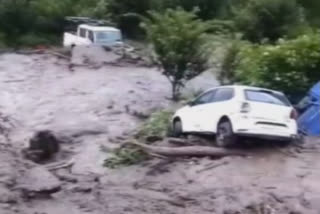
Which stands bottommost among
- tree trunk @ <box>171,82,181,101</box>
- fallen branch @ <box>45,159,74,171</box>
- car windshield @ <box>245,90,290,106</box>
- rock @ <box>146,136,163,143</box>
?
fallen branch @ <box>45,159,74,171</box>

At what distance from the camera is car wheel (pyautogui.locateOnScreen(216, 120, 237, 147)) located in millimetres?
23233

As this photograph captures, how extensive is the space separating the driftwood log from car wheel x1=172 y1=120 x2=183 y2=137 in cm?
135

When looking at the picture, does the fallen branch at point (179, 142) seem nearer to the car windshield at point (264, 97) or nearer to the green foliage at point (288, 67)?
the car windshield at point (264, 97)

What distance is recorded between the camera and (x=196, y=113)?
24.9 m

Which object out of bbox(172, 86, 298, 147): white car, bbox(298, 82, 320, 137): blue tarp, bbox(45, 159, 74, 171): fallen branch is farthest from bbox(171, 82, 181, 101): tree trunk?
bbox(45, 159, 74, 171): fallen branch

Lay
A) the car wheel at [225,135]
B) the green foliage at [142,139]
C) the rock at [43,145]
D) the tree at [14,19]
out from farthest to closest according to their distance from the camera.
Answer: the tree at [14,19]
the rock at [43,145]
the green foliage at [142,139]
the car wheel at [225,135]

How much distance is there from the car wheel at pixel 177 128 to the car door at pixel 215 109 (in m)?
1.09

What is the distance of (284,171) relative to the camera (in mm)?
22266

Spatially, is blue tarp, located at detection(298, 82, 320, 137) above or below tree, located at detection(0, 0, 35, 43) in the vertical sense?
below

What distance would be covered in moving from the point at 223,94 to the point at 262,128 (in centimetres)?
183

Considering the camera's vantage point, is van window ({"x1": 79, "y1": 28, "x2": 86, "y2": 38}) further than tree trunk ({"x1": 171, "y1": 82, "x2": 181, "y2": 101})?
Yes

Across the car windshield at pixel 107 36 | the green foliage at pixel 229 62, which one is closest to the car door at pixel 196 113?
the green foliage at pixel 229 62

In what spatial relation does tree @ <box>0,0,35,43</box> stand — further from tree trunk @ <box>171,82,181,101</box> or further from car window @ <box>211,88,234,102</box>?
car window @ <box>211,88,234,102</box>

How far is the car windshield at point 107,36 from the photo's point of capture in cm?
4622
